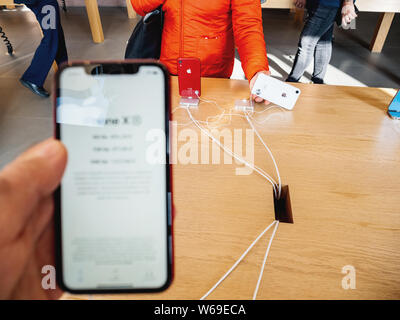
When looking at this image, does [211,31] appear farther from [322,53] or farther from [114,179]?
[322,53]

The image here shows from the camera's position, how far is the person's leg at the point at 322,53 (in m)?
1.85

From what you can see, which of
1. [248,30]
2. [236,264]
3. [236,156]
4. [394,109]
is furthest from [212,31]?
[236,264]

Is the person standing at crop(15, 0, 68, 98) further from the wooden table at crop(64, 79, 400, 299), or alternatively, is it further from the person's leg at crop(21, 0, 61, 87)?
the wooden table at crop(64, 79, 400, 299)

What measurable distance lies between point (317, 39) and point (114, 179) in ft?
6.24

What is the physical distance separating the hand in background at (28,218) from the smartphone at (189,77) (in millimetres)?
570

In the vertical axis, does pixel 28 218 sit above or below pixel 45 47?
above

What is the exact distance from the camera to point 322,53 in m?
1.90

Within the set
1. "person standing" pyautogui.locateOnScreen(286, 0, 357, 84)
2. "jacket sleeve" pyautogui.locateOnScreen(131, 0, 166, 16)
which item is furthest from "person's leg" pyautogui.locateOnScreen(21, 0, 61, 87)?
"person standing" pyautogui.locateOnScreen(286, 0, 357, 84)

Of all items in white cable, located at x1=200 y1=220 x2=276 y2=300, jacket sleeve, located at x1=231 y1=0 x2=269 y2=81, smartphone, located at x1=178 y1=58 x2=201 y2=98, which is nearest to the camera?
white cable, located at x1=200 y1=220 x2=276 y2=300

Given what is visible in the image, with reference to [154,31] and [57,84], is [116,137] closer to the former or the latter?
[57,84]

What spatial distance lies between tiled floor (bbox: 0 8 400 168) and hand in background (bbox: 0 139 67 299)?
147 cm

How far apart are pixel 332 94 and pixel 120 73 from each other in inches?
34.1

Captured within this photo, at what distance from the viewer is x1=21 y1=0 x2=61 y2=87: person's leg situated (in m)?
1.87
